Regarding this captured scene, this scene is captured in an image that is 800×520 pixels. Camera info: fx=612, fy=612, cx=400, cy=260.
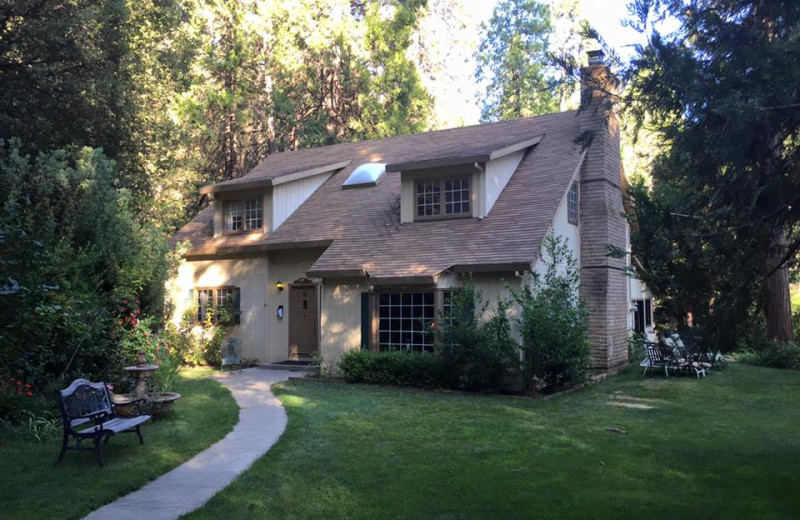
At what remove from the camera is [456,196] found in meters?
15.7

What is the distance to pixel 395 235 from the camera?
1578 cm

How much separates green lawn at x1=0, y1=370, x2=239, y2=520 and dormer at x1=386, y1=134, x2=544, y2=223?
7.83m

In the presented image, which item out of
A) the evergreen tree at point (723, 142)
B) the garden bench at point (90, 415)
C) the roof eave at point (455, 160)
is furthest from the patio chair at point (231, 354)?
the evergreen tree at point (723, 142)

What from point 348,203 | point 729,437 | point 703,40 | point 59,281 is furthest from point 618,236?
point 59,281

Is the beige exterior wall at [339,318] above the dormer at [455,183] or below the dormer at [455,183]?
below

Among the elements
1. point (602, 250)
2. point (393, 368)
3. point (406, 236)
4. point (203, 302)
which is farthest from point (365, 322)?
point (203, 302)

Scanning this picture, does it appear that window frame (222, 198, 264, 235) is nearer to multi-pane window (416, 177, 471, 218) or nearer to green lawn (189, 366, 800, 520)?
multi-pane window (416, 177, 471, 218)

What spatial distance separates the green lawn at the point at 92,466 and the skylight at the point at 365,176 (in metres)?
10.3

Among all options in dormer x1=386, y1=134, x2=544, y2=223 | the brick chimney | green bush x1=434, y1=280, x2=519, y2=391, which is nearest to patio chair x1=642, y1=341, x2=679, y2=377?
the brick chimney

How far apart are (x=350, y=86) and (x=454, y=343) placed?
19.6 m

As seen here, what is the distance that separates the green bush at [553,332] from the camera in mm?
12281

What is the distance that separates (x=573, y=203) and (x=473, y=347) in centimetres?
585

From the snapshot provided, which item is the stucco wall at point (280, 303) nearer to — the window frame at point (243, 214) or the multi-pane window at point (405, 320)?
the window frame at point (243, 214)

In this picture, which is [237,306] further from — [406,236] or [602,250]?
[602,250]
